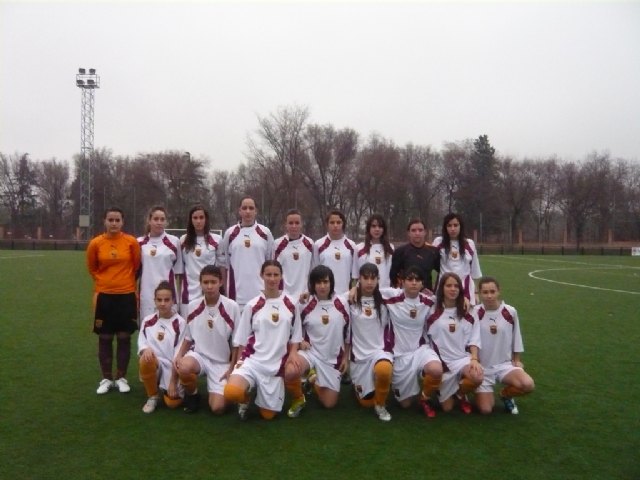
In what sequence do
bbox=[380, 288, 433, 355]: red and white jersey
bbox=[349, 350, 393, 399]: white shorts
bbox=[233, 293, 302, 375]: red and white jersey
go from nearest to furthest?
1. bbox=[233, 293, 302, 375]: red and white jersey
2. bbox=[349, 350, 393, 399]: white shorts
3. bbox=[380, 288, 433, 355]: red and white jersey

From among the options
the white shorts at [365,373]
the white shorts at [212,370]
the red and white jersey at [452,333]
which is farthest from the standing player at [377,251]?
the white shorts at [212,370]

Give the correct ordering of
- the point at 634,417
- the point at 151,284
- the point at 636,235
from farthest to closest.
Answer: the point at 636,235, the point at 151,284, the point at 634,417

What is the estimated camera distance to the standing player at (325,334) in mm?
4754

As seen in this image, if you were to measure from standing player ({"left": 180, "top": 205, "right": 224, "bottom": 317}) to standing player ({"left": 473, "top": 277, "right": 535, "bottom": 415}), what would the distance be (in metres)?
2.68

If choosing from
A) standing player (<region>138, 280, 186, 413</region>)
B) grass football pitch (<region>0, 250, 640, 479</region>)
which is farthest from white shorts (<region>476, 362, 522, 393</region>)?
standing player (<region>138, 280, 186, 413</region>)

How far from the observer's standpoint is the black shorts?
5148 mm

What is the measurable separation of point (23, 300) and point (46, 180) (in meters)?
53.0

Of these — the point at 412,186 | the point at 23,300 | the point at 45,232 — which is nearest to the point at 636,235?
the point at 412,186

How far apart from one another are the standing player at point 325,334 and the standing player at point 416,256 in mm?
814

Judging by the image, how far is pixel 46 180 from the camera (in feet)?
191

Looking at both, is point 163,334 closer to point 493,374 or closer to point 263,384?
point 263,384

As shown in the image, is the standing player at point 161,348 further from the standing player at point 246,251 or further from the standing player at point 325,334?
the standing player at point 325,334

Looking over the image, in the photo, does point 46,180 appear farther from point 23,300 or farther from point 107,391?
point 107,391

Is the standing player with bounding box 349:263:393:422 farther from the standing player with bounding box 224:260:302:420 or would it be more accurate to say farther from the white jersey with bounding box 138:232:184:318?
the white jersey with bounding box 138:232:184:318
